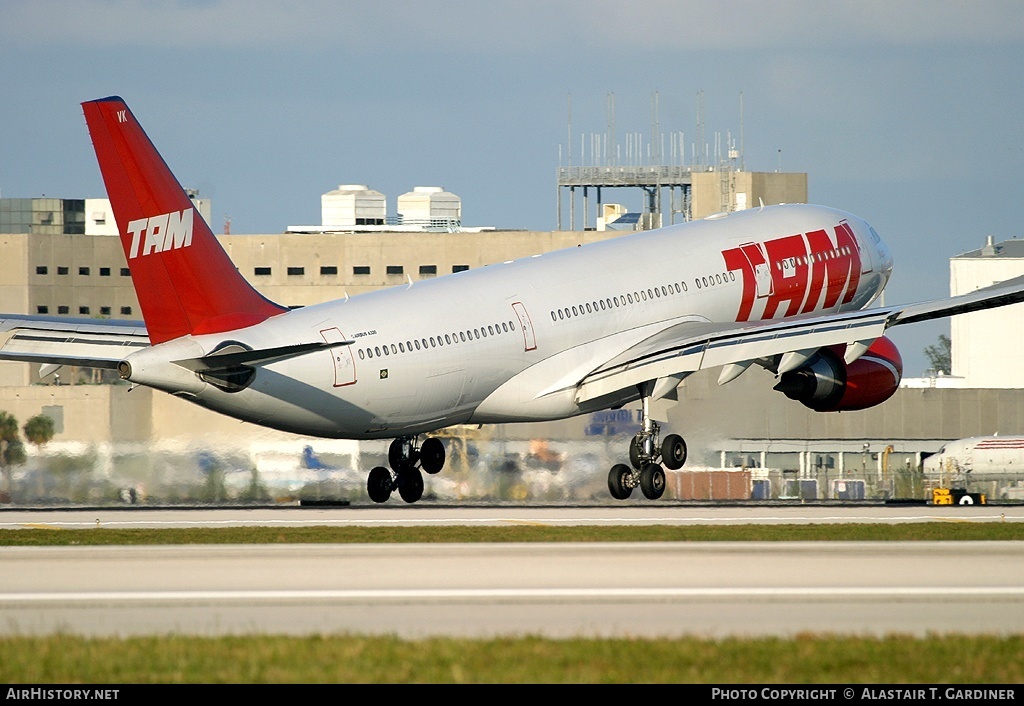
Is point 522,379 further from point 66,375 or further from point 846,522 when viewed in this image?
point 66,375

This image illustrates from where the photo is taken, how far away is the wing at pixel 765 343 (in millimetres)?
39875

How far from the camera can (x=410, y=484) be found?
144 ft

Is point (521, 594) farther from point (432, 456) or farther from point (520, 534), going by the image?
point (432, 456)

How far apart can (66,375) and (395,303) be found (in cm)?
5543

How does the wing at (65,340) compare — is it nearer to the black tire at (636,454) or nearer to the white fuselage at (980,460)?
the black tire at (636,454)

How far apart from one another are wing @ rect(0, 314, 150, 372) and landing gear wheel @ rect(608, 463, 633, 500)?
12625 millimetres

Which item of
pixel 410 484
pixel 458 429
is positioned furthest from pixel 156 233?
pixel 458 429

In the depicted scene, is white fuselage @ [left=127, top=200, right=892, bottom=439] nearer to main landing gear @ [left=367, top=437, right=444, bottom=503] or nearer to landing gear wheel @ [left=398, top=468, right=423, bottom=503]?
main landing gear @ [left=367, top=437, right=444, bottom=503]

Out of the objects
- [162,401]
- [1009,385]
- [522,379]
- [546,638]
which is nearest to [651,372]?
[522,379]

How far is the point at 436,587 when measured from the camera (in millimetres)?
22328

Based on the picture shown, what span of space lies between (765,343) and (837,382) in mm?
4187

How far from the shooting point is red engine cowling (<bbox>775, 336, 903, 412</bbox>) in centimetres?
4372

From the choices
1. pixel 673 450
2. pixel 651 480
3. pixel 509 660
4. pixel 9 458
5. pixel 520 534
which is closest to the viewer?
pixel 509 660

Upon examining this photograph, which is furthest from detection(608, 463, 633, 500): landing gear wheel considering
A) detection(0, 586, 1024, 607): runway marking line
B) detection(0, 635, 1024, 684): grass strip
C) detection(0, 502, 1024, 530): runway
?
detection(0, 635, 1024, 684): grass strip
